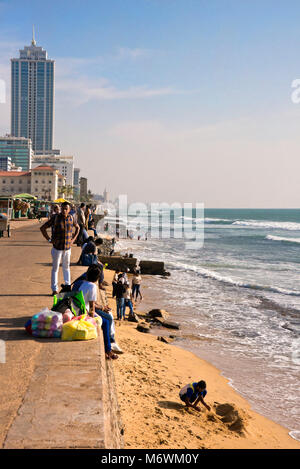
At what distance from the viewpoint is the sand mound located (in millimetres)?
6621

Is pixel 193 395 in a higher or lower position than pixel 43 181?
lower

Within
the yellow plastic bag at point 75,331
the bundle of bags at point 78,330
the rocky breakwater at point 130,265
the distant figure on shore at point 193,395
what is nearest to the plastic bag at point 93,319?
the bundle of bags at point 78,330

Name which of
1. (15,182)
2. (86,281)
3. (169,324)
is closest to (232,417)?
(86,281)

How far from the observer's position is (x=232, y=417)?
6.89 metres

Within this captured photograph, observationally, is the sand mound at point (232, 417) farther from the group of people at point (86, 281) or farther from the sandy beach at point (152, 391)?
the group of people at point (86, 281)

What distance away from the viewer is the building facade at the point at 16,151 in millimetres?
176500

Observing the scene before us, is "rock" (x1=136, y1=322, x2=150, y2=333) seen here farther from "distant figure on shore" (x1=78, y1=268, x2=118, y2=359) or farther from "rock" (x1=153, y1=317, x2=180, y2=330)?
"distant figure on shore" (x1=78, y1=268, x2=118, y2=359)

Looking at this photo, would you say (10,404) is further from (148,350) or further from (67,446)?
(148,350)

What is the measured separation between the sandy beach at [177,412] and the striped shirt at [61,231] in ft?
8.49

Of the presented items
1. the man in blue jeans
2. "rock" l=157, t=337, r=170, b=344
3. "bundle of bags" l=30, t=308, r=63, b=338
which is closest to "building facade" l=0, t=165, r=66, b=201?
the man in blue jeans

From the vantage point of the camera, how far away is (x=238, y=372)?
9727 mm

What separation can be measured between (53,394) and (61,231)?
173 inches

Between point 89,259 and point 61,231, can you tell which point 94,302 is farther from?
point 89,259

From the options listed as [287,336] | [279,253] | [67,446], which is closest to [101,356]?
[67,446]
